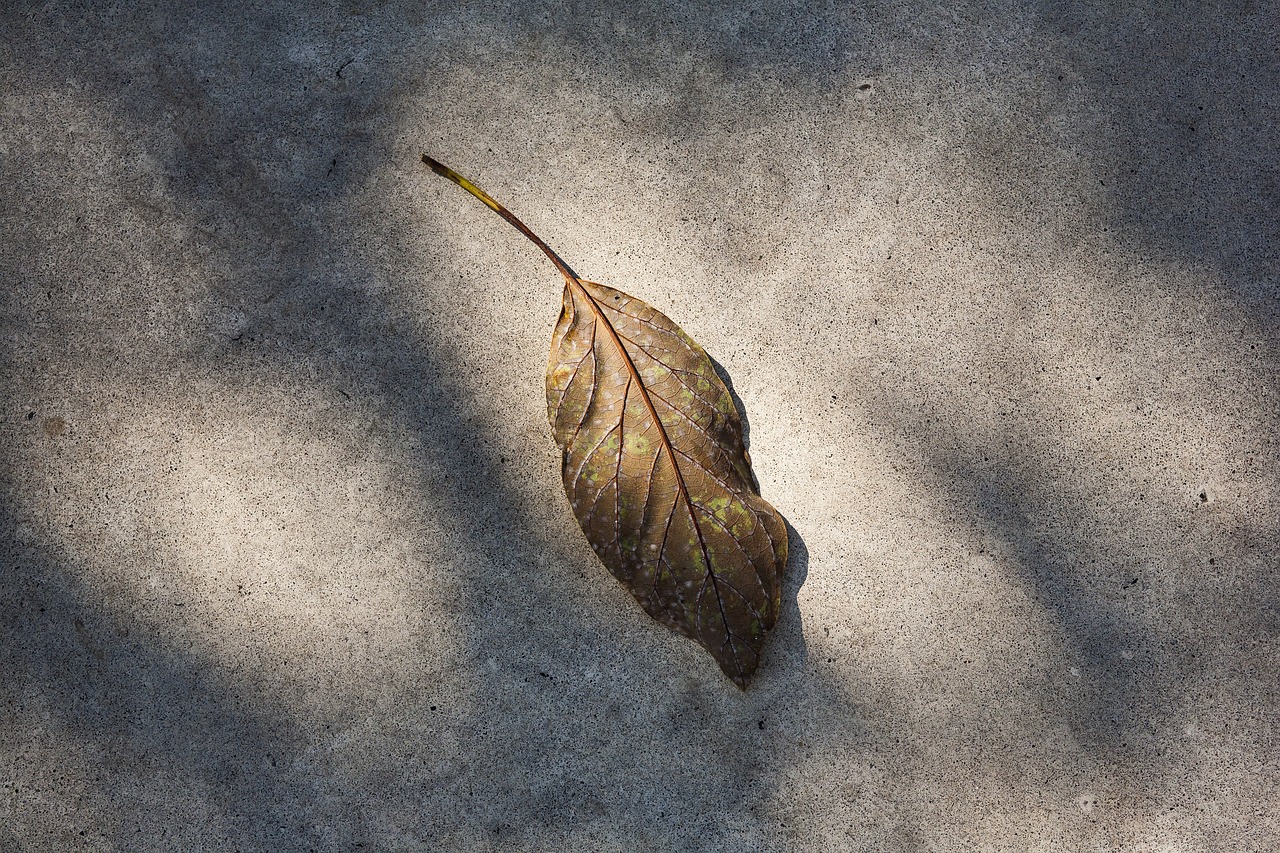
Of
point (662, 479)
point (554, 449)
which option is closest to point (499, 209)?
point (554, 449)

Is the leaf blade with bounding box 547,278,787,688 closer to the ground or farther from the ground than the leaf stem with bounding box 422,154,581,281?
closer to the ground

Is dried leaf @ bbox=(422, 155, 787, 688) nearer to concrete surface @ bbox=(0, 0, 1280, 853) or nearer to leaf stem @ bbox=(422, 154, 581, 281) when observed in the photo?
leaf stem @ bbox=(422, 154, 581, 281)

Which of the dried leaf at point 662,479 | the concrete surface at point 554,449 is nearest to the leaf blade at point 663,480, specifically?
the dried leaf at point 662,479

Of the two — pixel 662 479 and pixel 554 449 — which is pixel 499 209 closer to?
pixel 554 449

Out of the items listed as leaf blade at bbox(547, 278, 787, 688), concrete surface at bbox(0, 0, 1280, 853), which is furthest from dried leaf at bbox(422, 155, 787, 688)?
concrete surface at bbox(0, 0, 1280, 853)

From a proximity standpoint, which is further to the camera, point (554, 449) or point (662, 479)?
point (554, 449)

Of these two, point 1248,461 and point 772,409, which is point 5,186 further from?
point 1248,461
